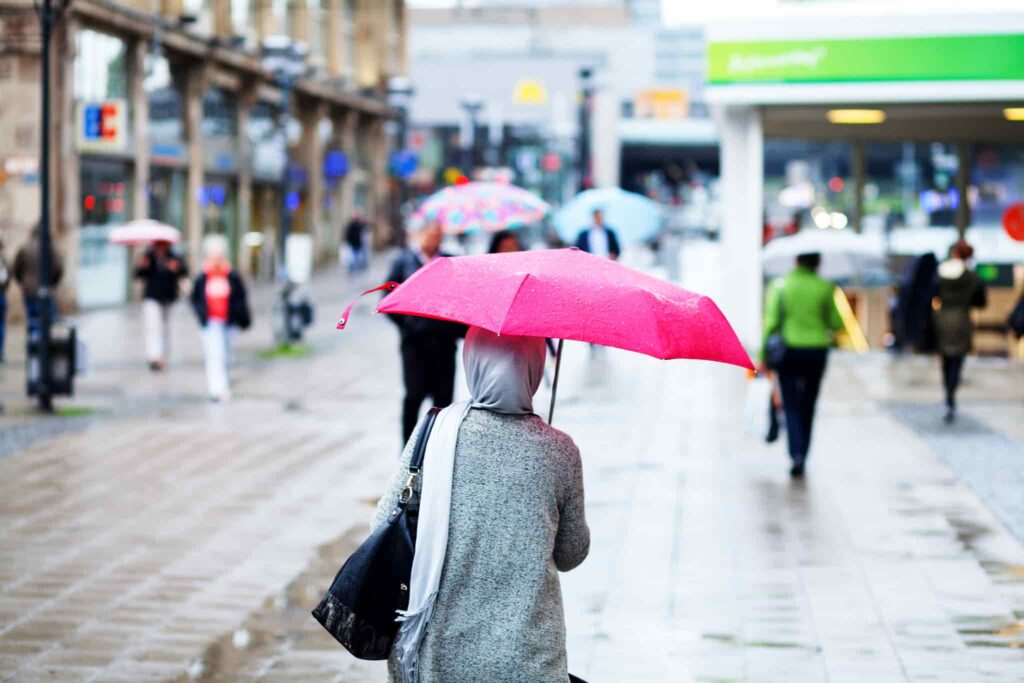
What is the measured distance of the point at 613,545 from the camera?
30.2 ft

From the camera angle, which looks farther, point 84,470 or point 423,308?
point 84,470

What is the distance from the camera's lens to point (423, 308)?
417 centimetres

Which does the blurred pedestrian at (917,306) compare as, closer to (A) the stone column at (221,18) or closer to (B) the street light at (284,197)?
(B) the street light at (284,197)

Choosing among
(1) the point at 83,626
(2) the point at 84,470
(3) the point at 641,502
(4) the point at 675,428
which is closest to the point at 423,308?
(1) the point at 83,626

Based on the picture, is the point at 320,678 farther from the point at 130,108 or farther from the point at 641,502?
the point at 130,108

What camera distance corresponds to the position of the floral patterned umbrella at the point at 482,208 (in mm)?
12328

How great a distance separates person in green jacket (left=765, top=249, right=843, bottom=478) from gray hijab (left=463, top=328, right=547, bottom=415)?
25.2 ft

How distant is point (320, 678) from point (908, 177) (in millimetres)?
19371

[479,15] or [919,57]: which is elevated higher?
[479,15]

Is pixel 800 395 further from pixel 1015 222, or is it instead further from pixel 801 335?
pixel 1015 222

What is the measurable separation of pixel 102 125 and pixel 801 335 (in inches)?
758

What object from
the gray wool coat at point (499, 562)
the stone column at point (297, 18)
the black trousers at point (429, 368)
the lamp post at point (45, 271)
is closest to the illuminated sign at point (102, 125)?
the lamp post at point (45, 271)

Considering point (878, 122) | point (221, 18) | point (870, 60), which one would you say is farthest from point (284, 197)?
point (221, 18)

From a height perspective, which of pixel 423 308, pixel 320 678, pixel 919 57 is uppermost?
pixel 919 57
